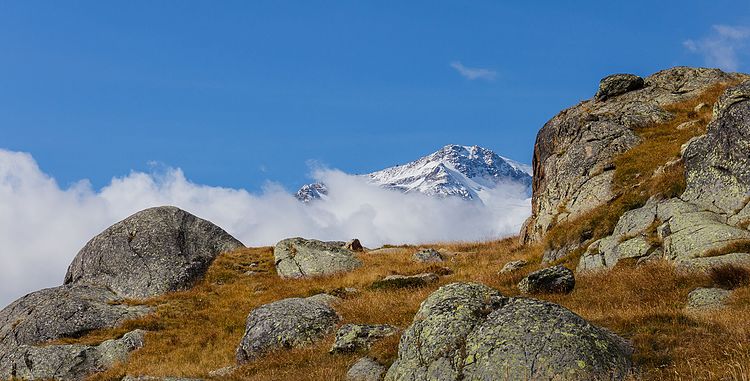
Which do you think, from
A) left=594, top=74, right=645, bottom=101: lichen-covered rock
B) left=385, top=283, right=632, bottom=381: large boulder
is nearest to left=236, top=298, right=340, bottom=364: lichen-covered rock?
left=385, top=283, right=632, bottom=381: large boulder

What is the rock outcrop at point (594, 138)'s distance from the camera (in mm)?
36875

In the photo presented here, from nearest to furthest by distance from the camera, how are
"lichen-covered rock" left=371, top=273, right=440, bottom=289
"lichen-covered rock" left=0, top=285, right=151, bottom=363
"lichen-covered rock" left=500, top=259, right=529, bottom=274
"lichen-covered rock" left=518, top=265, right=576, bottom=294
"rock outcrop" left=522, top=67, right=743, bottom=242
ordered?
"lichen-covered rock" left=518, top=265, right=576, bottom=294, "lichen-covered rock" left=500, top=259, right=529, bottom=274, "lichen-covered rock" left=371, top=273, right=440, bottom=289, "lichen-covered rock" left=0, top=285, right=151, bottom=363, "rock outcrop" left=522, top=67, right=743, bottom=242

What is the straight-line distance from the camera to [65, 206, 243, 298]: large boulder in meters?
42.2

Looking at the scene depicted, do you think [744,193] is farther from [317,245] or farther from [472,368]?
[317,245]

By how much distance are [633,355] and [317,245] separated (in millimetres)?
35607

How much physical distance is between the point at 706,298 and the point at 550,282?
630 cm

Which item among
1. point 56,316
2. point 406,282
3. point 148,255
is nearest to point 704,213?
point 406,282

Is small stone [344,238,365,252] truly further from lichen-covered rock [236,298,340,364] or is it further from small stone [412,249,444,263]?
lichen-covered rock [236,298,340,364]

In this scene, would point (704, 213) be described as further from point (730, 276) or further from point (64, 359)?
point (64, 359)

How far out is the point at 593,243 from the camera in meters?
28.5

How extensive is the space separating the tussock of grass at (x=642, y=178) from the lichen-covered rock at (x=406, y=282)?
6465mm

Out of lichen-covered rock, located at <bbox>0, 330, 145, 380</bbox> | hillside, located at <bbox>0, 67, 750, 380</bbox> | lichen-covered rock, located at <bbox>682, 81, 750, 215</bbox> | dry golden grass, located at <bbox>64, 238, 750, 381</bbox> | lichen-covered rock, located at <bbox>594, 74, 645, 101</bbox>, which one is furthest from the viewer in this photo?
lichen-covered rock, located at <bbox>594, 74, 645, 101</bbox>

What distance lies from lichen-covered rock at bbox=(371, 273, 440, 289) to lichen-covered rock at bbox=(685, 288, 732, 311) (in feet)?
49.3

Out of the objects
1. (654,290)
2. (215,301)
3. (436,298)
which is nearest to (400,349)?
(436,298)
